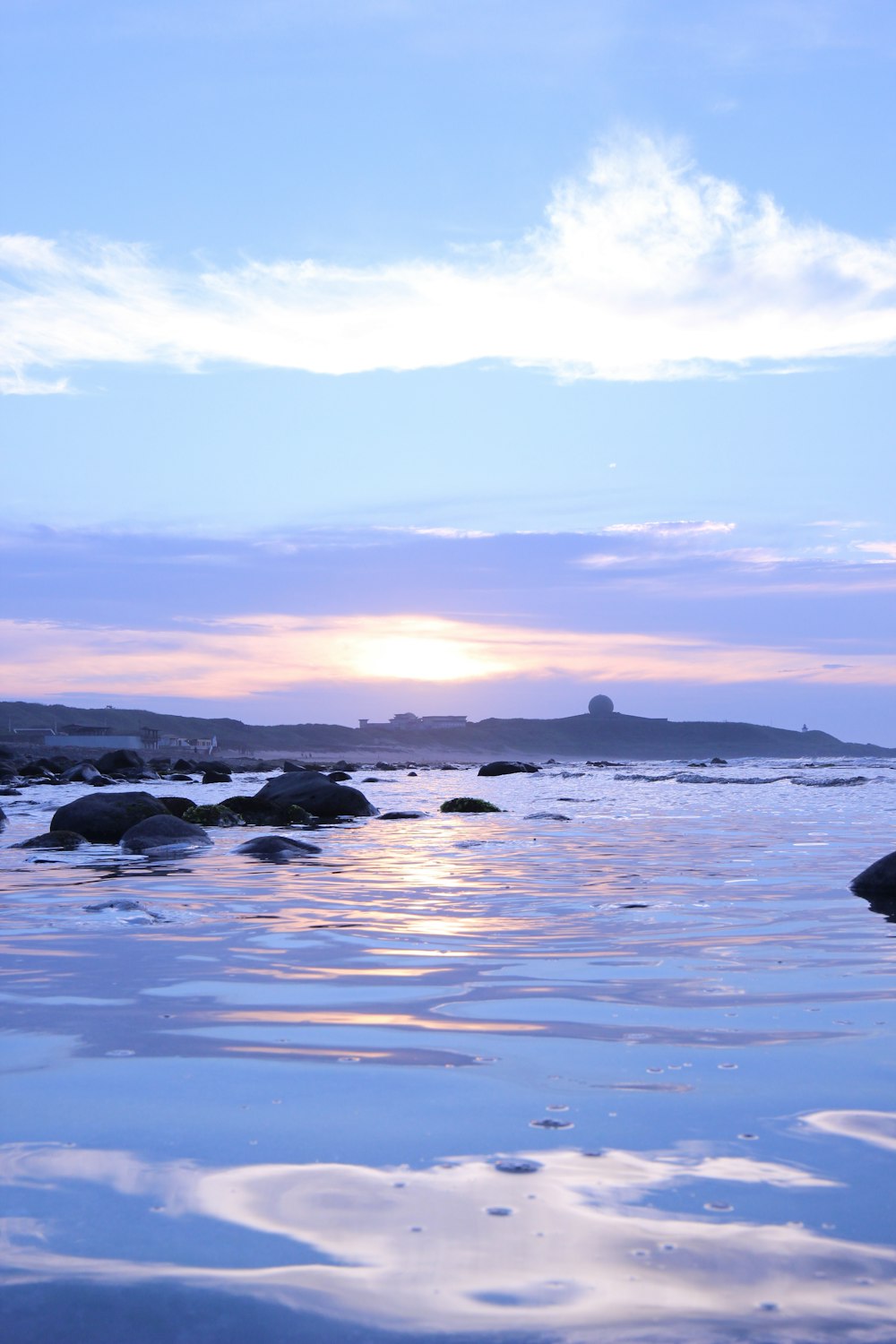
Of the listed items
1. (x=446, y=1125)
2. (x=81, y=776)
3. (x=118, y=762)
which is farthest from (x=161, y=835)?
(x=118, y=762)

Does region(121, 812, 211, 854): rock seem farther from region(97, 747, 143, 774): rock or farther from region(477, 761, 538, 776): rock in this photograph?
region(477, 761, 538, 776): rock

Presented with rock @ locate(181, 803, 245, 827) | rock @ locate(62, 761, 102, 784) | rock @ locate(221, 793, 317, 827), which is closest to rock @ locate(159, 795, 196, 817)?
rock @ locate(181, 803, 245, 827)

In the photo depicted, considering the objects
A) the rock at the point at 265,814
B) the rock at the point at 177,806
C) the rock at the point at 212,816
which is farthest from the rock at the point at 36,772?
the rock at the point at 212,816

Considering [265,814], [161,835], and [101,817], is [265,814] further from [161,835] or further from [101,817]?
Answer: [161,835]

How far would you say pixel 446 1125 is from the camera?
2625 mm

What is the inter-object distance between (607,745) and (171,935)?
130 m

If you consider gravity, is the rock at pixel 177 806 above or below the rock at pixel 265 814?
above

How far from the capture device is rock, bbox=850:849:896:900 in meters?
6.86

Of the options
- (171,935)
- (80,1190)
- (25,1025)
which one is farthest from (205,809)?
(80,1190)

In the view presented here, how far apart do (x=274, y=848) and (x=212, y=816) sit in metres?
3.67

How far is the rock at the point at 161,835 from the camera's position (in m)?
10.0

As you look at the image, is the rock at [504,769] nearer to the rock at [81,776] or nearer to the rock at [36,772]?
the rock at [36,772]

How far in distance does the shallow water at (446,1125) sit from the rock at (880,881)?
933 mm

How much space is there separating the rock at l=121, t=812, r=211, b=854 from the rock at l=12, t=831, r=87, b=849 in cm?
41
